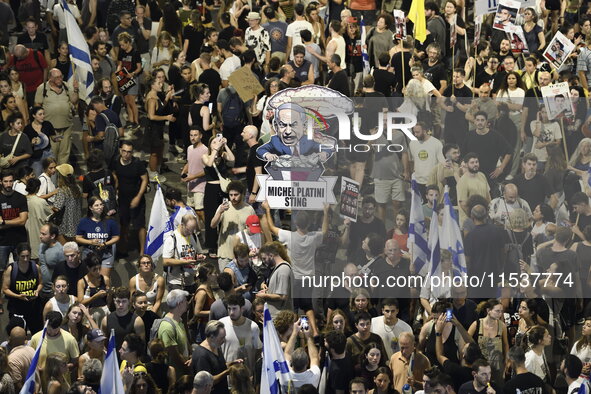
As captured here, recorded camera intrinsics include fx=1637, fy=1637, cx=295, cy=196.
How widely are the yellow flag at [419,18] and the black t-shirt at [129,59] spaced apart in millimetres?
4230

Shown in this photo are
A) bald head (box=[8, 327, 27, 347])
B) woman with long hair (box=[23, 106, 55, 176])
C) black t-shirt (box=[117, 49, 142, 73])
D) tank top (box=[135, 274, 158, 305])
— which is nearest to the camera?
bald head (box=[8, 327, 27, 347])

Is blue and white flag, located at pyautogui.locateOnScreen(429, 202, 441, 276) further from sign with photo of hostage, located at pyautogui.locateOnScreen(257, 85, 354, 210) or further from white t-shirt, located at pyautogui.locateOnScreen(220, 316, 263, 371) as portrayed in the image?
white t-shirt, located at pyautogui.locateOnScreen(220, 316, 263, 371)

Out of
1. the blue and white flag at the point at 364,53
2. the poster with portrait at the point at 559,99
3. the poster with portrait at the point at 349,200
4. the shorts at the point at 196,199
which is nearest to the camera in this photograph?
the poster with portrait at the point at 349,200

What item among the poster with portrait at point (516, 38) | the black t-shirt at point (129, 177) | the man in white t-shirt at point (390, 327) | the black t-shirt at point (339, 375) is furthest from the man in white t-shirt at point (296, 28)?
the black t-shirt at point (339, 375)

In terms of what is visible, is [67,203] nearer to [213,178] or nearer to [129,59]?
[213,178]

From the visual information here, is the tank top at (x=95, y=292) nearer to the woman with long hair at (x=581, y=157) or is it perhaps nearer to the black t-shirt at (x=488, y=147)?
the black t-shirt at (x=488, y=147)

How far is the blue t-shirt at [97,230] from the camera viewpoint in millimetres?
20344

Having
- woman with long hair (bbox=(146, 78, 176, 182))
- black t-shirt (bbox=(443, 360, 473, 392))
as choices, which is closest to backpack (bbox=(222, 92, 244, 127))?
woman with long hair (bbox=(146, 78, 176, 182))

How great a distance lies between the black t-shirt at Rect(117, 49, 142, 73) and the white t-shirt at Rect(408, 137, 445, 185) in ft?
19.2

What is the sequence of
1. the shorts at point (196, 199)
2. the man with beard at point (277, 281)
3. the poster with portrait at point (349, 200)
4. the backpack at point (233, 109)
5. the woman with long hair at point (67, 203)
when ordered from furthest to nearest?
the backpack at point (233, 109) → the shorts at point (196, 199) → the woman with long hair at point (67, 203) → the poster with portrait at point (349, 200) → the man with beard at point (277, 281)

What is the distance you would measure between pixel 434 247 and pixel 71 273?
4279 millimetres

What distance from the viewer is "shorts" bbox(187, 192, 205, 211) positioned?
21750 mm

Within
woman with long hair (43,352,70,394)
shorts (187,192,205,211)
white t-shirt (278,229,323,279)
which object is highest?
shorts (187,192,205,211)

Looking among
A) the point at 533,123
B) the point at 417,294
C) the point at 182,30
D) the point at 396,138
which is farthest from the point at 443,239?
the point at 182,30
